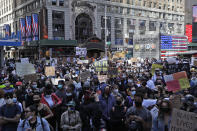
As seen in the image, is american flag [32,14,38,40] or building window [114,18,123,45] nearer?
american flag [32,14,38,40]

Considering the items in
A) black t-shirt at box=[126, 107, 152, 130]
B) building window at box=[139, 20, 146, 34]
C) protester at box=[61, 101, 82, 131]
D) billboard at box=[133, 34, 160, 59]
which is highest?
building window at box=[139, 20, 146, 34]

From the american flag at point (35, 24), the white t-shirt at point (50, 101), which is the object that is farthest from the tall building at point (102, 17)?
the white t-shirt at point (50, 101)

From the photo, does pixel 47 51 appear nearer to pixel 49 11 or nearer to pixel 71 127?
pixel 49 11

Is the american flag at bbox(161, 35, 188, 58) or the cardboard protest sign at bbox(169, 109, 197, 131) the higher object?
the american flag at bbox(161, 35, 188, 58)

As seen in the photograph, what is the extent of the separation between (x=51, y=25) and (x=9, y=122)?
37987 millimetres

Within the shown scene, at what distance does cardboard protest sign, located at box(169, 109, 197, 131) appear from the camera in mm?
4281

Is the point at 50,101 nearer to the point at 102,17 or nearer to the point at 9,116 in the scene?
the point at 9,116

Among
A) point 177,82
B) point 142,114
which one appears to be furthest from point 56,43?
point 142,114

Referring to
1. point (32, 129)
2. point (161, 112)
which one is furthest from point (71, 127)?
point (161, 112)

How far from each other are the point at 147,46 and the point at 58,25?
18778mm

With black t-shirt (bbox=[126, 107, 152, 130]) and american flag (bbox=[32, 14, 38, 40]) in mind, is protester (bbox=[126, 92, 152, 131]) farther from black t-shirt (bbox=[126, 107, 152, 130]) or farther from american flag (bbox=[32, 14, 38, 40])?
american flag (bbox=[32, 14, 38, 40])

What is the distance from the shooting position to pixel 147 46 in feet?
110

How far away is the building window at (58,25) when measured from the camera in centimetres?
4194

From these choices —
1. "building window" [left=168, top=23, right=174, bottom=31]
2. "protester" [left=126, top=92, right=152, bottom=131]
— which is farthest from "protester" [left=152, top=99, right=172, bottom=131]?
"building window" [left=168, top=23, right=174, bottom=31]
